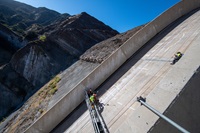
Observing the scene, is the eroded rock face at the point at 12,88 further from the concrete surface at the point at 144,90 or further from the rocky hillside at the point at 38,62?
the concrete surface at the point at 144,90

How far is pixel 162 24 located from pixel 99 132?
30.2 ft

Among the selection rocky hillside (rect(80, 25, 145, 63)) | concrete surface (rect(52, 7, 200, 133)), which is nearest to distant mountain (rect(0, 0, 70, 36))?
rocky hillside (rect(80, 25, 145, 63))

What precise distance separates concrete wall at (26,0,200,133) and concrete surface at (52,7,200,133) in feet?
1.19

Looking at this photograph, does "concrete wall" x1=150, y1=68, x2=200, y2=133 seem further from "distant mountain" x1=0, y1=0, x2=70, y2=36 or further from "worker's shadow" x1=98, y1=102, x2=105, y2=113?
"distant mountain" x1=0, y1=0, x2=70, y2=36

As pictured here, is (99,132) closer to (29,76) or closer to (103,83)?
(103,83)

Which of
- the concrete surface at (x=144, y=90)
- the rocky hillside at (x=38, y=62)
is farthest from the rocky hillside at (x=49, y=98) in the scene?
the rocky hillside at (x=38, y=62)

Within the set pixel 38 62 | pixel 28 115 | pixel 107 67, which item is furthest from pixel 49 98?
pixel 38 62

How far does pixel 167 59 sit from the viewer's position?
6.67 m

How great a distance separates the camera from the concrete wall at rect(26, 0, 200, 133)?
7156mm

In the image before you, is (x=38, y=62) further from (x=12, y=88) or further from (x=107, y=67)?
(x=107, y=67)

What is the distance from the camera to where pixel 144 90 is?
5703mm

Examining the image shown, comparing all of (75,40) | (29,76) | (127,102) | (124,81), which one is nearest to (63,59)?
(75,40)

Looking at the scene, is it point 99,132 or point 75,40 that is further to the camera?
point 75,40

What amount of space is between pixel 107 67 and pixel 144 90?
3576 millimetres
